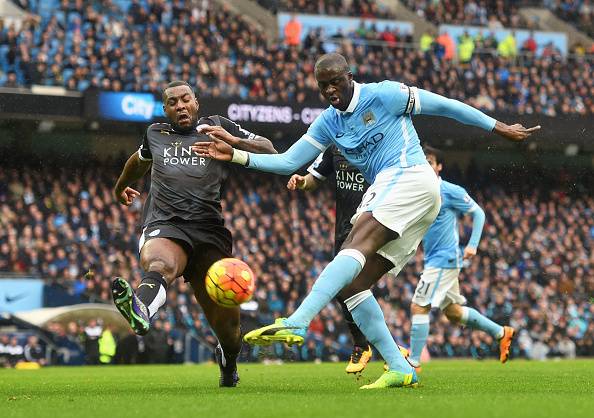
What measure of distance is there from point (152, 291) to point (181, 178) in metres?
1.35

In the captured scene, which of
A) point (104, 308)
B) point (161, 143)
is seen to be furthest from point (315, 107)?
point (161, 143)

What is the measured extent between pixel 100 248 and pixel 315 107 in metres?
6.89

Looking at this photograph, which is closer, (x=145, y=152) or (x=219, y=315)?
(x=219, y=315)

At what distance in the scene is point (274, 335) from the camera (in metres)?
6.55

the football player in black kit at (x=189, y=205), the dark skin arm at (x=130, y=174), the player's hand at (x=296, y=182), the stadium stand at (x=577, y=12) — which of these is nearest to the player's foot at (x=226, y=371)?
the football player in black kit at (x=189, y=205)

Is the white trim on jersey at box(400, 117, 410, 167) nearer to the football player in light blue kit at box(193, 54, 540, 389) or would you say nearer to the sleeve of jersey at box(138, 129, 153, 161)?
the football player in light blue kit at box(193, 54, 540, 389)

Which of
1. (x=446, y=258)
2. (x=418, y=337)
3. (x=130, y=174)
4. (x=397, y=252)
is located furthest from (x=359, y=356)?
(x=397, y=252)

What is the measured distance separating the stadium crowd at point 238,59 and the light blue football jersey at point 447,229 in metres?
14.2

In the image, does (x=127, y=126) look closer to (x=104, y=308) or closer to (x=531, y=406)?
(x=104, y=308)

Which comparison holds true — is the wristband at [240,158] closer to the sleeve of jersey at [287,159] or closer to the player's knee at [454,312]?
the sleeve of jersey at [287,159]

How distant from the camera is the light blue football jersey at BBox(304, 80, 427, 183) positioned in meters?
7.83

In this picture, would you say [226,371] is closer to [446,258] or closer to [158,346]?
[446,258]

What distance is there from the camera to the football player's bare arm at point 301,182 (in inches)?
357

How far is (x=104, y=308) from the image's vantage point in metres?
20.0
